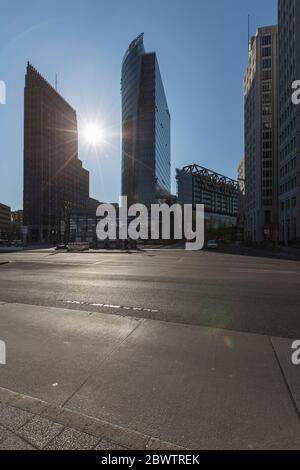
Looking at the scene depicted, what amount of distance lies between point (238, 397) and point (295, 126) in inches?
2667

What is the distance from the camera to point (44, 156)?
133 m

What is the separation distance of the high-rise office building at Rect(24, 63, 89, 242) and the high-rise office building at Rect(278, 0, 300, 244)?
77.3 m

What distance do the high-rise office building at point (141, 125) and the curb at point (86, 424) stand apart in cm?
11052

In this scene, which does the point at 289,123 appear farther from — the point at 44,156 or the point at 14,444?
the point at 44,156

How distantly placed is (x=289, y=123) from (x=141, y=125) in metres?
61.7

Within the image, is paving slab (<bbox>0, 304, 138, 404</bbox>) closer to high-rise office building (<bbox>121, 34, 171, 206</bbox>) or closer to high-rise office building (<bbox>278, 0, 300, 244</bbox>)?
high-rise office building (<bbox>278, 0, 300, 244</bbox>)

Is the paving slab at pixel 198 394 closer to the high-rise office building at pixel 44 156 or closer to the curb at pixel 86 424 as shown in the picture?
the curb at pixel 86 424

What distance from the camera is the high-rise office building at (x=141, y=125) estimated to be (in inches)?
4638

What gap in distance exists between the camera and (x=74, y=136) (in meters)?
152

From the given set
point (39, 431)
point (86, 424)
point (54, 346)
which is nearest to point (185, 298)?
point (54, 346)

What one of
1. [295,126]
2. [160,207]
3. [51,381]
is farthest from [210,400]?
[160,207]

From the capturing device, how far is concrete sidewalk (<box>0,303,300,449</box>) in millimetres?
3027

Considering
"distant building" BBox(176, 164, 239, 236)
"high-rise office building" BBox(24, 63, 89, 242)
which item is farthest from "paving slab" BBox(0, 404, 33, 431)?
"high-rise office building" BBox(24, 63, 89, 242)

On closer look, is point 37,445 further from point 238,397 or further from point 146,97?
point 146,97
